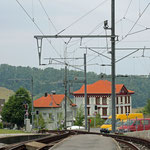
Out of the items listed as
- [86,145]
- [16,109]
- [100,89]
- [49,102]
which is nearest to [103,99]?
[100,89]

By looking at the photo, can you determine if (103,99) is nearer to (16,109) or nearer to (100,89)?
(100,89)

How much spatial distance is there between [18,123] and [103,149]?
3650 inches

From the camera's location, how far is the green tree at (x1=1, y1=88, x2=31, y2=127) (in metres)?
107

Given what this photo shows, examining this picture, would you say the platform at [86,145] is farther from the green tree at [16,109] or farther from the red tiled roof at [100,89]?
the red tiled roof at [100,89]

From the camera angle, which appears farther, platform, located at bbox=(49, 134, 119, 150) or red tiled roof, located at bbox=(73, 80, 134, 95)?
red tiled roof, located at bbox=(73, 80, 134, 95)

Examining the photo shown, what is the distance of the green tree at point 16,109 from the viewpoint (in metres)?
107

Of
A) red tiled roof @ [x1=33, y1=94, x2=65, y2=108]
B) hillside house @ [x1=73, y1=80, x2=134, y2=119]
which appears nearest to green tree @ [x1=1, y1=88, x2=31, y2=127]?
red tiled roof @ [x1=33, y1=94, x2=65, y2=108]

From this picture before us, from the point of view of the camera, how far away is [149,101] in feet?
553

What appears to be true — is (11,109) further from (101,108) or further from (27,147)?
(27,147)

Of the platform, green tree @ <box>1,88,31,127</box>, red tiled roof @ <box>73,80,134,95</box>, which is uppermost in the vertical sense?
red tiled roof @ <box>73,80,134,95</box>

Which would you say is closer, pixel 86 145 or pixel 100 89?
pixel 86 145

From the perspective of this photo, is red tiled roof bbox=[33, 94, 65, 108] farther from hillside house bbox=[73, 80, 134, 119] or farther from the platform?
the platform

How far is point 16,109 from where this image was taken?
109 metres

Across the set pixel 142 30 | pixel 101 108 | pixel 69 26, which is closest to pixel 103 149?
pixel 69 26
